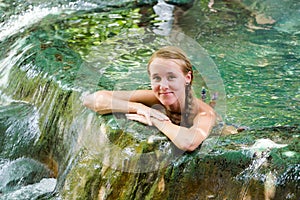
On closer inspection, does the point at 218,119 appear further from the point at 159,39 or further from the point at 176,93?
the point at 159,39

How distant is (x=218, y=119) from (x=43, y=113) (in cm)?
188

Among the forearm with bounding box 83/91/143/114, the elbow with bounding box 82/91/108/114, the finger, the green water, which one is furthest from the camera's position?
the green water

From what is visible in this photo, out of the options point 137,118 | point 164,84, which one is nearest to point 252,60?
point 137,118

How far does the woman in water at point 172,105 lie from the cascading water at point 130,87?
0.08 m

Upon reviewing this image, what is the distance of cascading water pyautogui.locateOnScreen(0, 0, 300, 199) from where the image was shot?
3924 mm

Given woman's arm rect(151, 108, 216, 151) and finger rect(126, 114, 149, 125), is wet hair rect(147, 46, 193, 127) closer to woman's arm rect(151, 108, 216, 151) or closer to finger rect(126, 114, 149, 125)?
woman's arm rect(151, 108, 216, 151)

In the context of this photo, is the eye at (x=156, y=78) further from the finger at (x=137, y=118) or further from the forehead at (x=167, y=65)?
the finger at (x=137, y=118)

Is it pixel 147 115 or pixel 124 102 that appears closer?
pixel 147 115

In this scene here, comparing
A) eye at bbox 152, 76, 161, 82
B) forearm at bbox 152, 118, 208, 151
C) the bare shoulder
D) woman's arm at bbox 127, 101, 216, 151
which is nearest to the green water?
the bare shoulder

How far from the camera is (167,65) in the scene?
12.9 ft

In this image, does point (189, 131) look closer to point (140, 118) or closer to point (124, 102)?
point (140, 118)

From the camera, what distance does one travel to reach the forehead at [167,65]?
3924 millimetres

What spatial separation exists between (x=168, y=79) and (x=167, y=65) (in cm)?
9

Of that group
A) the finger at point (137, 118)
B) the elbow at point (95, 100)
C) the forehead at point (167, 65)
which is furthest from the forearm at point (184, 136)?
the elbow at point (95, 100)
